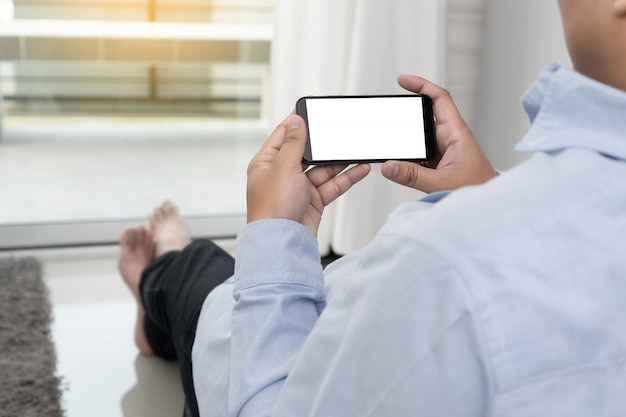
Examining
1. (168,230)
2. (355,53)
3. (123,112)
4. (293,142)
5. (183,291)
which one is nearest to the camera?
(293,142)

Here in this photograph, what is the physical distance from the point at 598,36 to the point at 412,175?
35 centimetres

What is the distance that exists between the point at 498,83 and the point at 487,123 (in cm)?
11

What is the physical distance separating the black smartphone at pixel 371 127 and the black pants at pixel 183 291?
0.97 feet

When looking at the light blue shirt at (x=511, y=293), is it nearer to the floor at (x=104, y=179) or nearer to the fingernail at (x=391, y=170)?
the fingernail at (x=391, y=170)

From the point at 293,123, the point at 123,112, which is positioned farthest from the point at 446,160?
the point at 123,112

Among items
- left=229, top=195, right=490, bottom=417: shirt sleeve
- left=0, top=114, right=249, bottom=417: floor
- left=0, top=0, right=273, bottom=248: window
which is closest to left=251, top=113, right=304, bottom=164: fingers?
left=229, top=195, right=490, bottom=417: shirt sleeve

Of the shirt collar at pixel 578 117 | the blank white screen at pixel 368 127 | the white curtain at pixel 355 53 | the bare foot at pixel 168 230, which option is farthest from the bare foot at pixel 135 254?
the shirt collar at pixel 578 117

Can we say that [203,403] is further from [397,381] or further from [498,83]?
[498,83]

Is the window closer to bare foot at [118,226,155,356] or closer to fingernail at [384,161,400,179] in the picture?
bare foot at [118,226,155,356]

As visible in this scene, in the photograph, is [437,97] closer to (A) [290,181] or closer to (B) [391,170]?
(B) [391,170]

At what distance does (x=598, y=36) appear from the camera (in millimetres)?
494

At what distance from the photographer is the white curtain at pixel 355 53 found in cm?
175

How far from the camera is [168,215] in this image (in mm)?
1688

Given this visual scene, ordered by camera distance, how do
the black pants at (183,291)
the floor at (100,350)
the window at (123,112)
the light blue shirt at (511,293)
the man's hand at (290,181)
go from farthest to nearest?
the window at (123,112), the floor at (100,350), the black pants at (183,291), the man's hand at (290,181), the light blue shirt at (511,293)
